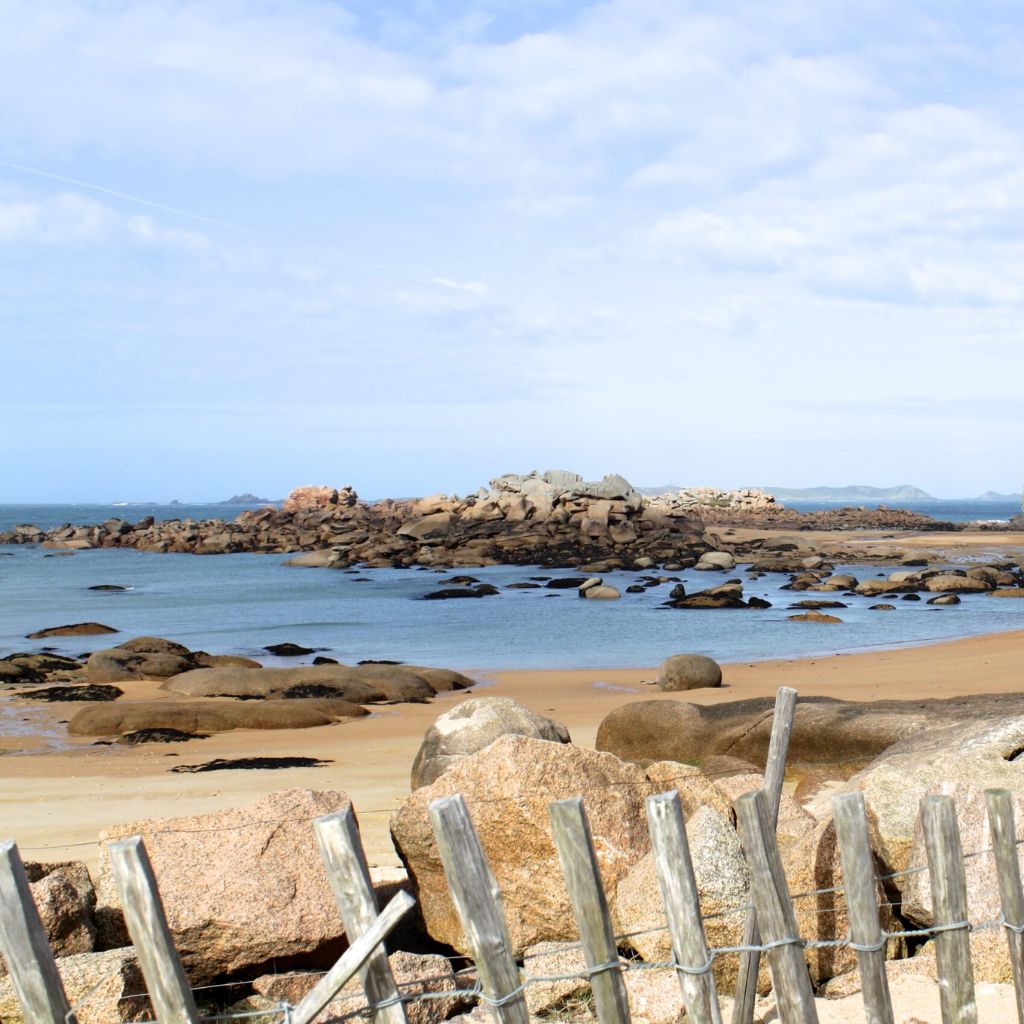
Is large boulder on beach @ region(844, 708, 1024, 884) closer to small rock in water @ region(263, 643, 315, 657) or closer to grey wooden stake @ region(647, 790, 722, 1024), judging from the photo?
grey wooden stake @ region(647, 790, 722, 1024)

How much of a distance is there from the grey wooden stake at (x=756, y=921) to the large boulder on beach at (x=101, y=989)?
2.45m

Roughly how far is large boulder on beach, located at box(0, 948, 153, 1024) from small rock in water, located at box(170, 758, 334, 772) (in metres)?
7.80

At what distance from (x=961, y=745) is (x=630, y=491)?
5823 cm

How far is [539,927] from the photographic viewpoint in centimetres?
570

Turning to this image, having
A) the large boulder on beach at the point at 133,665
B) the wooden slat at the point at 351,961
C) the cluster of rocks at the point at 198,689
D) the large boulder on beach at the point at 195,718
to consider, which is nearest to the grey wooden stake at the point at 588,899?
the wooden slat at the point at 351,961

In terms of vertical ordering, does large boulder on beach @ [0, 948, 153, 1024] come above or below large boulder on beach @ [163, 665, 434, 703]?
above

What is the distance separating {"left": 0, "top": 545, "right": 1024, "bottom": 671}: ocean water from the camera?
26.6m

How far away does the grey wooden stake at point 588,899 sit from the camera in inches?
128

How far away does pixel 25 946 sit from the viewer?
9.99ft

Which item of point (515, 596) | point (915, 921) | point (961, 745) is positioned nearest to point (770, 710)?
point (961, 745)

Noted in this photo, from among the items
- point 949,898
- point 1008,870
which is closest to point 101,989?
point 949,898

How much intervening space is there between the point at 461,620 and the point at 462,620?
0.14 ft

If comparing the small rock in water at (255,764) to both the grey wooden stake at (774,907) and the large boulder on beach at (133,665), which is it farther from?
the grey wooden stake at (774,907)

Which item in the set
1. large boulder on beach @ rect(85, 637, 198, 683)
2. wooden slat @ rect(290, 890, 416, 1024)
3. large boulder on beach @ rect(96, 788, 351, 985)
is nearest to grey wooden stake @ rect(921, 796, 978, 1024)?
wooden slat @ rect(290, 890, 416, 1024)
